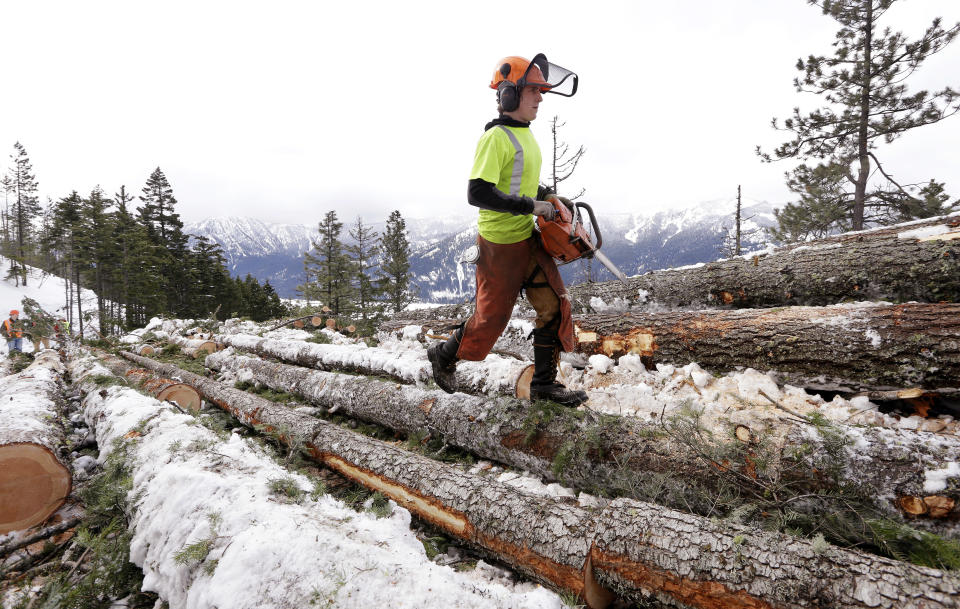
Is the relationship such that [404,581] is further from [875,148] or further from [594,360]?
[875,148]

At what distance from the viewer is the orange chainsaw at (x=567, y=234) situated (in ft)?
9.05

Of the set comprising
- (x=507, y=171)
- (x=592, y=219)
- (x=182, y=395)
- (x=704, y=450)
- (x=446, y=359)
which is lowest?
(x=182, y=395)

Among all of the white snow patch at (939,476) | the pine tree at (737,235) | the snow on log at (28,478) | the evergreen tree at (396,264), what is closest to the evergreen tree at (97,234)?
the evergreen tree at (396,264)

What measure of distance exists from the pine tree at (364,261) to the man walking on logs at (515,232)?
18670mm

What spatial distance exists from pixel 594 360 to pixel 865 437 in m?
2.68

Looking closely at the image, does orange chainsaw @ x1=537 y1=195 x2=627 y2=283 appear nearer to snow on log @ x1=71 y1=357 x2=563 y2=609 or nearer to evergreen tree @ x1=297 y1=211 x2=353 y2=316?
snow on log @ x1=71 y1=357 x2=563 y2=609

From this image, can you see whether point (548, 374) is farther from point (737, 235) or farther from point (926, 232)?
point (737, 235)

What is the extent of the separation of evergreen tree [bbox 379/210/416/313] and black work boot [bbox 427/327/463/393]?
18.5 metres

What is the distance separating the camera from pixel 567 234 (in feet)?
9.00

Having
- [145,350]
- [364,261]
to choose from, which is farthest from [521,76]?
[364,261]

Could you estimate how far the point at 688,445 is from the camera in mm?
2410

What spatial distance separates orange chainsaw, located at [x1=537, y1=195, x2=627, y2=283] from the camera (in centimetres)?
276

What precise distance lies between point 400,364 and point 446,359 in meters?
1.66

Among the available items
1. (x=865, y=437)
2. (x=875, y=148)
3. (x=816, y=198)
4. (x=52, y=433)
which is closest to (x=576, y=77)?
(x=865, y=437)
